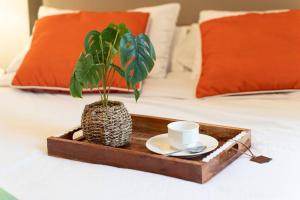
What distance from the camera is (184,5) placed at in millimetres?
2779

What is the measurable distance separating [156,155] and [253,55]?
3.10 feet

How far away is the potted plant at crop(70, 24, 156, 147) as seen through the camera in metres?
1.33

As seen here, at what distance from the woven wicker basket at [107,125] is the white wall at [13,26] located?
1.82 m

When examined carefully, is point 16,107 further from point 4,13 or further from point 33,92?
point 4,13

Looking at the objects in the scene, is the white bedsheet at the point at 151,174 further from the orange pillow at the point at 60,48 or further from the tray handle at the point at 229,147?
the orange pillow at the point at 60,48

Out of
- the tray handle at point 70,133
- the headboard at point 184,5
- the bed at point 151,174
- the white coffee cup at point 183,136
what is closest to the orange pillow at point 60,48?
the bed at point 151,174

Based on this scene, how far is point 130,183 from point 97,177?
0.33 ft

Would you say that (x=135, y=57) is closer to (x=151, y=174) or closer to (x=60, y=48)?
(x=151, y=174)

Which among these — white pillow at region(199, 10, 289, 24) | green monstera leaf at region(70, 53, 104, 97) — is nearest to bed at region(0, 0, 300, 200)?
green monstera leaf at region(70, 53, 104, 97)

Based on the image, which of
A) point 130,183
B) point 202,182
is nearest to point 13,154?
point 130,183

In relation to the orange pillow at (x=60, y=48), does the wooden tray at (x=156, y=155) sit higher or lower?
lower

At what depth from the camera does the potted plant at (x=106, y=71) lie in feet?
4.36

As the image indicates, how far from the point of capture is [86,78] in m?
1.39

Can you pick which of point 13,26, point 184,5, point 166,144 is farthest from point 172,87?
point 13,26
